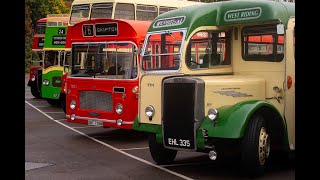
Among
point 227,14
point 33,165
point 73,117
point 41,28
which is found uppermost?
point 41,28

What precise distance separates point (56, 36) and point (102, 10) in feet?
19.8

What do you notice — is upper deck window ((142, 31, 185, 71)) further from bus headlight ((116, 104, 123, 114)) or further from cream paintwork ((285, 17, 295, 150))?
bus headlight ((116, 104, 123, 114))


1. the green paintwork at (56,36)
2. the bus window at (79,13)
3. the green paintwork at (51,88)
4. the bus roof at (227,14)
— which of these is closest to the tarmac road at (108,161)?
the bus roof at (227,14)

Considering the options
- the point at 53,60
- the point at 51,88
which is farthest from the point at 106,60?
the point at 53,60

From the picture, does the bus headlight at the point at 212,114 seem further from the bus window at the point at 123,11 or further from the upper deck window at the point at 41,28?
the upper deck window at the point at 41,28

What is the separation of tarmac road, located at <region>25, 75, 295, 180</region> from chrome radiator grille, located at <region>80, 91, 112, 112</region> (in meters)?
0.85

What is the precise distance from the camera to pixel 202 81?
27.7 ft

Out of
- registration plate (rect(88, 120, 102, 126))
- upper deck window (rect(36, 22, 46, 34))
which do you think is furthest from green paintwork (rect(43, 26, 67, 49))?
registration plate (rect(88, 120, 102, 126))

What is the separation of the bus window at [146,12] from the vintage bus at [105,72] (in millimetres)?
2753

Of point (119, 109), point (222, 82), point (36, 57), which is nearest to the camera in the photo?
point (222, 82)

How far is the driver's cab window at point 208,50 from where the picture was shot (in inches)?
366

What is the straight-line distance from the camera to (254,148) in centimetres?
796

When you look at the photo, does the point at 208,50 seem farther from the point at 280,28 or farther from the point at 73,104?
the point at 73,104
